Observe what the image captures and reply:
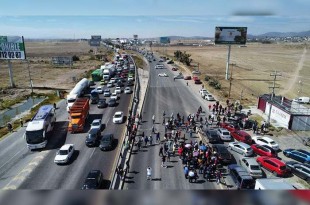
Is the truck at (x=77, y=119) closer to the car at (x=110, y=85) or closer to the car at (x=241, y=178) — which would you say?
the car at (x=241, y=178)

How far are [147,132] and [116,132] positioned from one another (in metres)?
3.84

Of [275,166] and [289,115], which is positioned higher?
[289,115]

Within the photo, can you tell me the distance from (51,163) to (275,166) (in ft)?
67.7

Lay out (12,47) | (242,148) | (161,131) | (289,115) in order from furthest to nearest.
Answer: (12,47) < (289,115) < (161,131) < (242,148)

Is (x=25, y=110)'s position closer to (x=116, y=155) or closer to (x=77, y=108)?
(x=77, y=108)

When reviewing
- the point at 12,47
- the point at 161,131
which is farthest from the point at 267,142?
the point at 12,47

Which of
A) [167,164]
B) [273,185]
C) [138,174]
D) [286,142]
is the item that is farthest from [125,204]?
[286,142]

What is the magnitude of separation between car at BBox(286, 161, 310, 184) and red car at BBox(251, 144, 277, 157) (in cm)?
225

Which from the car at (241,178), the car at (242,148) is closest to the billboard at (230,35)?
the car at (242,148)

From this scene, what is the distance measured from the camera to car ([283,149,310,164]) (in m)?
26.5

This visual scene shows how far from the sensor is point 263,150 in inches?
1105

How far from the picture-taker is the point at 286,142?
105ft

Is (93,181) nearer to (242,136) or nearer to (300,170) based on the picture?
(300,170)

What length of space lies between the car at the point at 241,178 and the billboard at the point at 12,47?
57.0 meters
